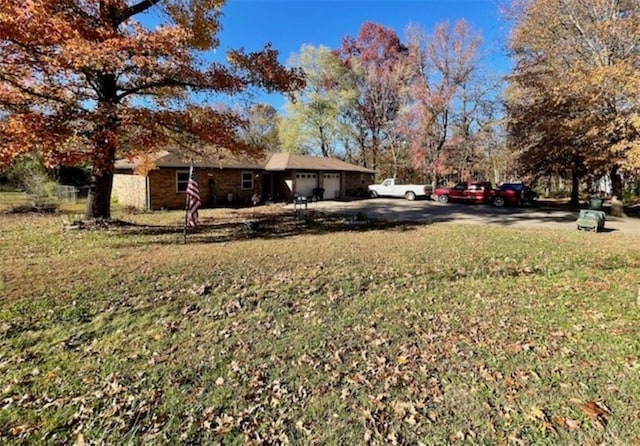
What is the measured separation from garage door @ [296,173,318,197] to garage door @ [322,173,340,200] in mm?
1055

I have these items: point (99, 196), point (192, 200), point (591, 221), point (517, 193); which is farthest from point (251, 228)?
point (517, 193)

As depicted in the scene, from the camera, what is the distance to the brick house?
61.6ft

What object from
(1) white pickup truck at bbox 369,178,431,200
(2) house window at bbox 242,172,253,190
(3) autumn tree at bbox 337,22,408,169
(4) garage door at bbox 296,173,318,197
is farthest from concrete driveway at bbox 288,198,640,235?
(3) autumn tree at bbox 337,22,408,169

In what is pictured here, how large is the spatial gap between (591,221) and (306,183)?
16.7m

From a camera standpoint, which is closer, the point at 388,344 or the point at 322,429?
the point at 322,429

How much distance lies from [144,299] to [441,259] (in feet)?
20.7

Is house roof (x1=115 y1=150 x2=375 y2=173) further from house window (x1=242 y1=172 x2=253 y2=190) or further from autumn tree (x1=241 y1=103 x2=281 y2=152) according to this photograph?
autumn tree (x1=241 y1=103 x2=281 y2=152)

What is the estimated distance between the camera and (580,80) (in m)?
15.5

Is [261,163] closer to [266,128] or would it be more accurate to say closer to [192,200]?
[192,200]

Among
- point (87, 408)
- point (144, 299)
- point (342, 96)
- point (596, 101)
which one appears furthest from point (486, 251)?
point (342, 96)

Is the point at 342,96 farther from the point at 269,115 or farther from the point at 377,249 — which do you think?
the point at 377,249

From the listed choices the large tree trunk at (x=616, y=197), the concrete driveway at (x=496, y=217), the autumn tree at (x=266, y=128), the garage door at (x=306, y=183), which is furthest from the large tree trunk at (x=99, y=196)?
the autumn tree at (x=266, y=128)

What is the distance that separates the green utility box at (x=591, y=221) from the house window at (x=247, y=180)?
17.4 m

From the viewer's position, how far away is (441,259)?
8.47 m
